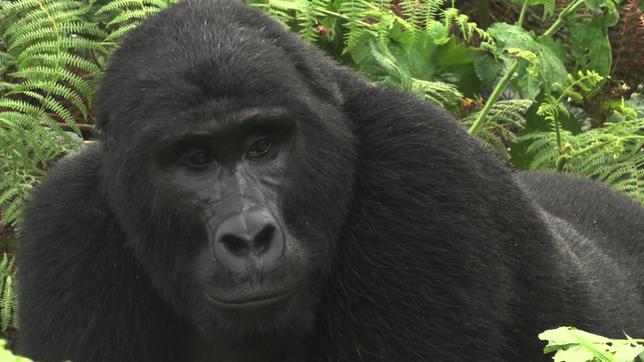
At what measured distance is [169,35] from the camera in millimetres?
3525

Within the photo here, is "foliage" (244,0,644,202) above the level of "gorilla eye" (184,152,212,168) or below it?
below

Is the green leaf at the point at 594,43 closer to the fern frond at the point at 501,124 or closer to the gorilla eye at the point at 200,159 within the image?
the fern frond at the point at 501,124

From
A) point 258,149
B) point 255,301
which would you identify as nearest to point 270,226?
point 255,301

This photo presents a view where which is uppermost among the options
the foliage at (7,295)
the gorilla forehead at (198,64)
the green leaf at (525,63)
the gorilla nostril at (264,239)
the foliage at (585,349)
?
the foliage at (585,349)

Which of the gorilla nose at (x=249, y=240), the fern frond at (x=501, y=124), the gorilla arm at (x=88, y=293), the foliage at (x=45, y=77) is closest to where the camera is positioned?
the gorilla nose at (x=249, y=240)

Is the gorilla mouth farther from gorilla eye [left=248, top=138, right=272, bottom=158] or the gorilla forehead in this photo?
the gorilla forehead

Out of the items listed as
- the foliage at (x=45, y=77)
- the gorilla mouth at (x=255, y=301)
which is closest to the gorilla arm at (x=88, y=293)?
the gorilla mouth at (x=255, y=301)

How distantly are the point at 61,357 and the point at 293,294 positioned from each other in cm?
92

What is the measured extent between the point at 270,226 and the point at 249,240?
7 centimetres

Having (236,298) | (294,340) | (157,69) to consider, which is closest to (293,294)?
(236,298)

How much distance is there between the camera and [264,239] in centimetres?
312

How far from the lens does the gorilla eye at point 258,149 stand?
3.35 m

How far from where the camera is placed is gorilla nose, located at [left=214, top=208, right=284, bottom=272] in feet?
10.2

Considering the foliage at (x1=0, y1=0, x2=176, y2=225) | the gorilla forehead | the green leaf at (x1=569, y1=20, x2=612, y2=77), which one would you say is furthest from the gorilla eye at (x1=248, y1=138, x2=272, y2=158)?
the green leaf at (x1=569, y1=20, x2=612, y2=77)
